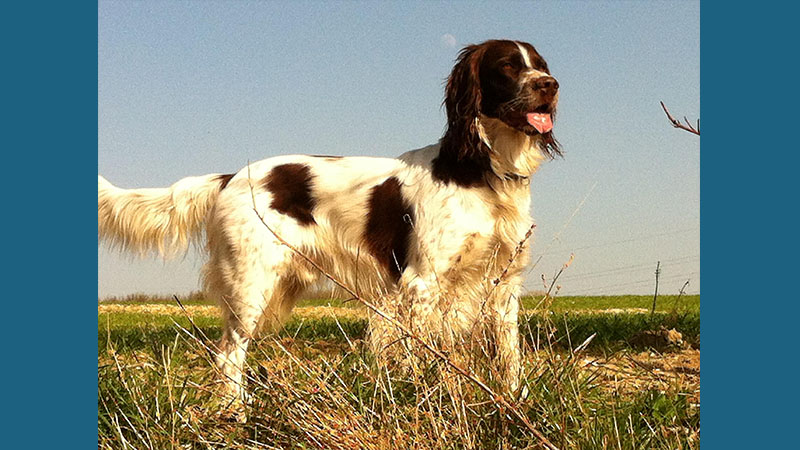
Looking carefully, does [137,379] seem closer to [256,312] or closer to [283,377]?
[283,377]

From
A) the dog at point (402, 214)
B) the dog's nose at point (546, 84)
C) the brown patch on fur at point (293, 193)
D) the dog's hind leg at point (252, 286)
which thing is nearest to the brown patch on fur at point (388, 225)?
the dog at point (402, 214)

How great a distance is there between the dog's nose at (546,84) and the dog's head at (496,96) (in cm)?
4

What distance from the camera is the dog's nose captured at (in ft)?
12.8

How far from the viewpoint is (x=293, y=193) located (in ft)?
15.3

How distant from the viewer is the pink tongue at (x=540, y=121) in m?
4.03

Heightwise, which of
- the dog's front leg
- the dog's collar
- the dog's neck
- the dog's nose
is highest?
the dog's nose

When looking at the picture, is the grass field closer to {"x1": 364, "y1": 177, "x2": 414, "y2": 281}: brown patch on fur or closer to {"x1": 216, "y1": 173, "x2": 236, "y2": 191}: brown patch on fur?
{"x1": 364, "y1": 177, "x2": 414, "y2": 281}: brown patch on fur

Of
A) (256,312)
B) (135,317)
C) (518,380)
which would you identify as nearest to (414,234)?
(256,312)

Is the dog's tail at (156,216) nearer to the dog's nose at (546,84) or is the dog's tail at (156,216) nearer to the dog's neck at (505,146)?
the dog's neck at (505,146)

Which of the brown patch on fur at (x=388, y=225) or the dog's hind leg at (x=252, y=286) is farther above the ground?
the brown patch on fur at (x=388, y=225)

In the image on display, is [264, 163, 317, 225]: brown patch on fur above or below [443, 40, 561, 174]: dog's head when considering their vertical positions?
below

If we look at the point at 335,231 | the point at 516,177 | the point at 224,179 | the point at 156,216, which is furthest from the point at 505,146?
the point at 156,216

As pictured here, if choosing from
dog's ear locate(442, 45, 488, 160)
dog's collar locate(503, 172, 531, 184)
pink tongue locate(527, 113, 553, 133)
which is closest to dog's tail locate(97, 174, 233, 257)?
dog's ear locate(442, 45, 488, 160)

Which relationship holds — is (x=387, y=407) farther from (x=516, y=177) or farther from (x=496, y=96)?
(x=496, y=96)
